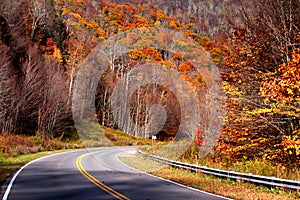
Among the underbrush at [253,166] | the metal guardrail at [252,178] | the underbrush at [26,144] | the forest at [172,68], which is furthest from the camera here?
the underbrush at [26,144]

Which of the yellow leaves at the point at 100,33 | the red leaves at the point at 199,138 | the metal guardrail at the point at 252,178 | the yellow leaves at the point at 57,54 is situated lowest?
the metal guardrail at the point at 252,178

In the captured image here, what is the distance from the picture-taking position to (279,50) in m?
14.6

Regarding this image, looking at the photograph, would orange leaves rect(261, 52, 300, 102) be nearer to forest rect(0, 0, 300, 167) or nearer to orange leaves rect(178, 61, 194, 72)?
forest rect(0, 0, 300, 167)

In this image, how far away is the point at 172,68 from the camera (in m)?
39.7

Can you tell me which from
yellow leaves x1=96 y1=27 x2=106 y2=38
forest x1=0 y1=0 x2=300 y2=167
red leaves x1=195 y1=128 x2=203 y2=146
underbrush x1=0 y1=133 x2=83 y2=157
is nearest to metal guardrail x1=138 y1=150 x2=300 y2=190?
forest x1=0 y1=0 x2=300 y2=167

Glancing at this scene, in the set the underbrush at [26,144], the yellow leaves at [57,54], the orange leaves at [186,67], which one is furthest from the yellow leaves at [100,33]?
the orange leaves at [186,67]

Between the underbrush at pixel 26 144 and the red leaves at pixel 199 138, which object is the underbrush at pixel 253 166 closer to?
the red leaves at pixel 199 138

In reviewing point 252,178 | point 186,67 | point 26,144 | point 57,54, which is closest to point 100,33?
point 57,54

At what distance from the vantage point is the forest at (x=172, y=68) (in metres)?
14.0

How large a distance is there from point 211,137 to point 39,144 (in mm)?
21916

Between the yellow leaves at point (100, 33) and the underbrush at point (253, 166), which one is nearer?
Result: the underbrush at point (253, 166)

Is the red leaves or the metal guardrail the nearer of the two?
the metal guardrail

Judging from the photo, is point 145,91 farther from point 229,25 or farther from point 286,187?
point 286,187

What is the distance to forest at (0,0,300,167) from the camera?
14.0 m
